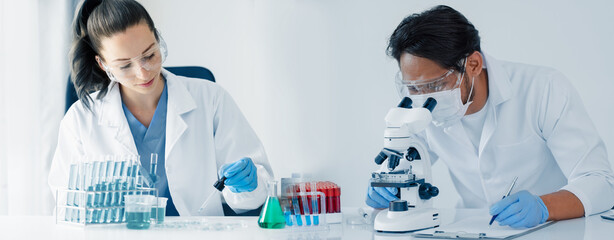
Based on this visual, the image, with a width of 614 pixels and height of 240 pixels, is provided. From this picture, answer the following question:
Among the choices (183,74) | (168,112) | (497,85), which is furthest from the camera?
(183,74)

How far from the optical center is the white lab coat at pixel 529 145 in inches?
76.9

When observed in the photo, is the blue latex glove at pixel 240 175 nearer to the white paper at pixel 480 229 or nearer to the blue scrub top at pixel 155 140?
the blue scrub top at pixel 155 140

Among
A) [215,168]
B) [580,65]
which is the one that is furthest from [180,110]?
[580,65]

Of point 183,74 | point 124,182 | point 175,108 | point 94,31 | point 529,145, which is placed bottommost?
point 124,182

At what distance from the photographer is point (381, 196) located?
203cm

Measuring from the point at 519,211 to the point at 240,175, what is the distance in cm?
82

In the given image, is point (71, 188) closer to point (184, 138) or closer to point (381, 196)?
point (184, 138)

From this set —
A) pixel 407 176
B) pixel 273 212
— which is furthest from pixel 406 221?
pixel 273 212

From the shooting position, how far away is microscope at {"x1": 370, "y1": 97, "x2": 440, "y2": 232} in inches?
67.9

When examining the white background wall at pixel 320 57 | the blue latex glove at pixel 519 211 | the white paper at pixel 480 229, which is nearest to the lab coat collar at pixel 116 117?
the white paper at pixel 480 229

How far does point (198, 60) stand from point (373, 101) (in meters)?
1.17

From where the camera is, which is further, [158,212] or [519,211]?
[158,212]

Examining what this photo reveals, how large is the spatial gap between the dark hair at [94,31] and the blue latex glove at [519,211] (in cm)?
141

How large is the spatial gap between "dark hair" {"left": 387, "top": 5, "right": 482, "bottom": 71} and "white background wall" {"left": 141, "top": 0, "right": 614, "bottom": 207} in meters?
1.61
